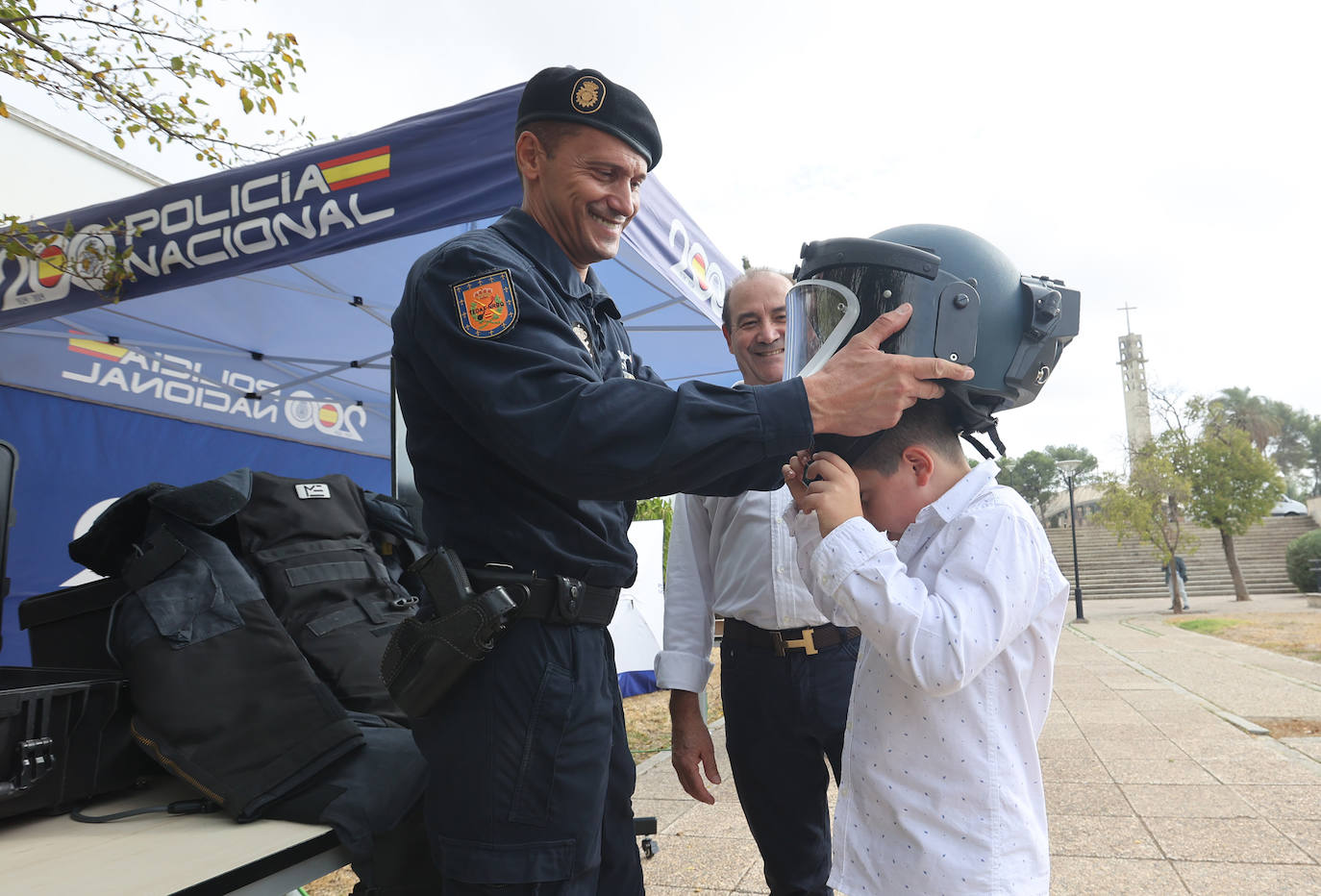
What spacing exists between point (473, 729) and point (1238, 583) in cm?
2808

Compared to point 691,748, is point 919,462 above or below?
above

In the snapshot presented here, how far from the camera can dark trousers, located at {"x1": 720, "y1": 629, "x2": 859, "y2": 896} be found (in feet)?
7.77

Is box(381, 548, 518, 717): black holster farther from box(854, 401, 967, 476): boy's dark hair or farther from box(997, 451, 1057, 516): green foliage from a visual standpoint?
box(997, 451, 1057, 516): green foliage

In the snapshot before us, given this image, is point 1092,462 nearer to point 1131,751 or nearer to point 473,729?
point 1131,751

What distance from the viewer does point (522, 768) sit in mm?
1396

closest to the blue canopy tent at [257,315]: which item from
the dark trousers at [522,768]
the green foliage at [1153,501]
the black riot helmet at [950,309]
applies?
the black riot helmet at [950,309]

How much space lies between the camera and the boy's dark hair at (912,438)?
1607 mm

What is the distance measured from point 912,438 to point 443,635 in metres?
0.94

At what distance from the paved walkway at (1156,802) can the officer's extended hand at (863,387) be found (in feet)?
8.90

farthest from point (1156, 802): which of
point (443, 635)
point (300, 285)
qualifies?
point (300, 285)

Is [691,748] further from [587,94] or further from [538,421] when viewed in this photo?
[587,94]

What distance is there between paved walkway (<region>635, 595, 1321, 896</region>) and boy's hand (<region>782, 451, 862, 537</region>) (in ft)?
8.29

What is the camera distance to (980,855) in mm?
1415

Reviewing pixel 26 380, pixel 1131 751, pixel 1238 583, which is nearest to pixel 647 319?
pixel 26 380
